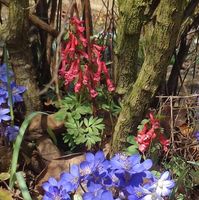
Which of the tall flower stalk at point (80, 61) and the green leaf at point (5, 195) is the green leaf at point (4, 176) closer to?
the green leaf at point (5, 195)

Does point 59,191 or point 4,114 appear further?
point 4,114

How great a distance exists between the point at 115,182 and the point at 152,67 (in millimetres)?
525

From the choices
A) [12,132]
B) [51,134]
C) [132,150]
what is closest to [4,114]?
[12,132]

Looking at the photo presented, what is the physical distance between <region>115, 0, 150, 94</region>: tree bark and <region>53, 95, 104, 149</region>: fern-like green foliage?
0.18m

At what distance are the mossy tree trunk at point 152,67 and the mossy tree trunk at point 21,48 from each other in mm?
475

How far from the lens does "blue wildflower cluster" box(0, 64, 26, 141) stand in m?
2.46

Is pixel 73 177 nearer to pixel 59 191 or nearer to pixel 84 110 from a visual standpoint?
pixel 59 191

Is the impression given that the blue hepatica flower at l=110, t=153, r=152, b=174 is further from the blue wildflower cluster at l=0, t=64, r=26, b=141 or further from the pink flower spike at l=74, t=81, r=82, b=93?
the blue wildflower cluster at l=0, t=64, r=26, b=141

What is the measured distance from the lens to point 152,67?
2320mm

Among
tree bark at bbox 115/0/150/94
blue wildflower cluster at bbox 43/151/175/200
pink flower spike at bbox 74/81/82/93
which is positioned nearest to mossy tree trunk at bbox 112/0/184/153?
tree bark at bbox 115/0/150/94

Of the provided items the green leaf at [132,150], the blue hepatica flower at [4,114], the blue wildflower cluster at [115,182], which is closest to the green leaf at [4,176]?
the blue hepatica flower at [4,114]

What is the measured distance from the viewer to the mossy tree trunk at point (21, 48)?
8.21 feet

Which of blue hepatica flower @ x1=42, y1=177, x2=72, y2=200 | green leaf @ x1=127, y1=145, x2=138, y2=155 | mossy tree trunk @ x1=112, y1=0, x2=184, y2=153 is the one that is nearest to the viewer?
blue hepatica flower @ x1=42, y1=177, x2=72, y2=200

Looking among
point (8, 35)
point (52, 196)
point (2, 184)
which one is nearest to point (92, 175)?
point (52, 196)
